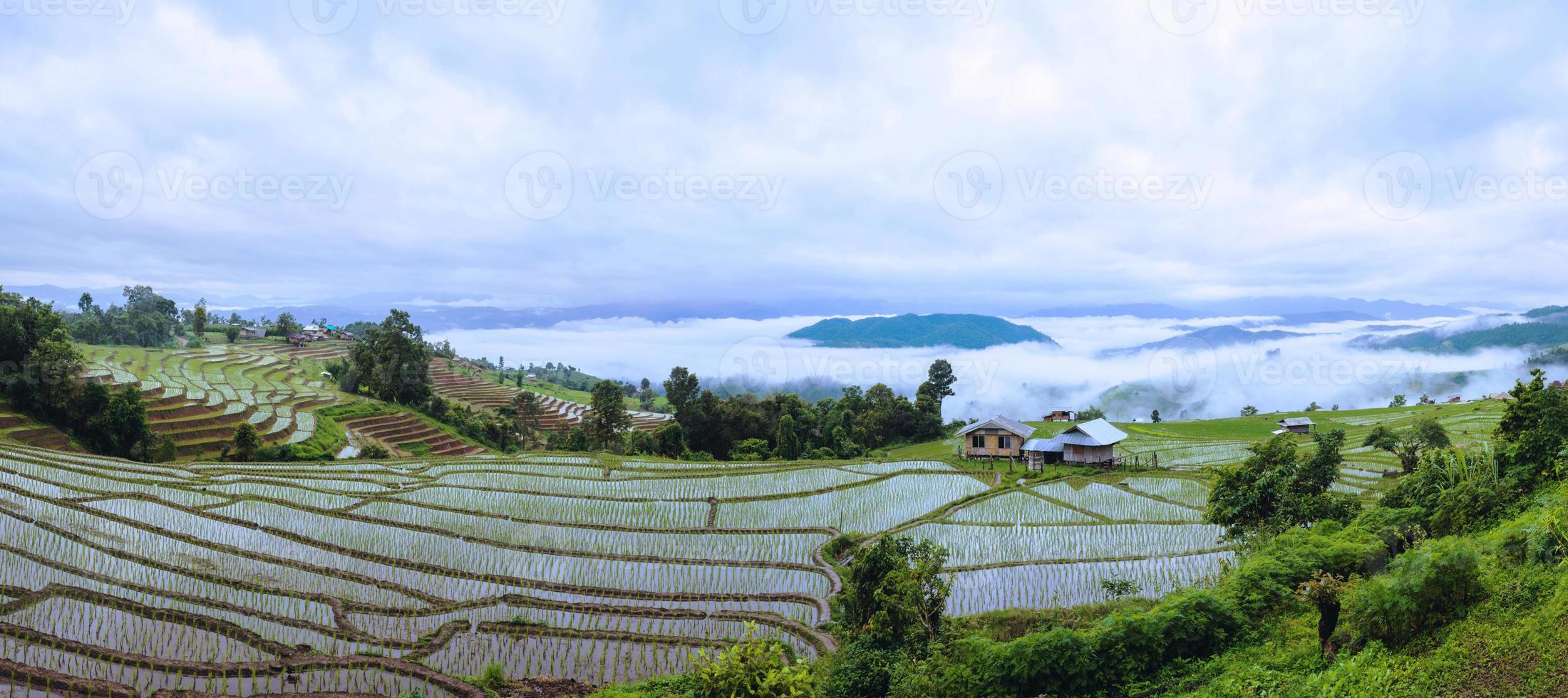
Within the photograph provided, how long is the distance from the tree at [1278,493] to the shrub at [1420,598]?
313 inches

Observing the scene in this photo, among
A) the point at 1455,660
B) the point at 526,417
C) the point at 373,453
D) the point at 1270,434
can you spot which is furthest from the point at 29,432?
the point at 1270,434

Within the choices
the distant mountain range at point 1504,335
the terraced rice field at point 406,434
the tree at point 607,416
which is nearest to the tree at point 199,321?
the terraced rice field at point 406,434

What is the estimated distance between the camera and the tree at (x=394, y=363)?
2467 inches

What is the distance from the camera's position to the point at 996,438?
39969mm

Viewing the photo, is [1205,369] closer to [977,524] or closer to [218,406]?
[977,524]

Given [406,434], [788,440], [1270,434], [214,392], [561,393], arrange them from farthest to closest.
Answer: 1. [561,393]
2. [406,434]
3. [214,392]
4. [788,440]
5. [1270,434]

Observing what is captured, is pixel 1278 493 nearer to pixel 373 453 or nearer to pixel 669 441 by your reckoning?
pixel 669 441

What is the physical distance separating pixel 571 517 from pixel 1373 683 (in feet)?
68.2

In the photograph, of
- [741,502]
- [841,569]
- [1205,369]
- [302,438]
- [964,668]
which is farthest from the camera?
[1205,369]

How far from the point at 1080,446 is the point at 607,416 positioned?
108 feet

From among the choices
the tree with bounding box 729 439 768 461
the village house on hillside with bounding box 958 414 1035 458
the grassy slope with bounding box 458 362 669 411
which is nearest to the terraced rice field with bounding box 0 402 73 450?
the tree with bounding box 729 439 768 461

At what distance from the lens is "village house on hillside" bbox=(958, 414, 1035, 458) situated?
39.5 m

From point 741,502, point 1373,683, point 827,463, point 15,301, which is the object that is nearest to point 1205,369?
point 827,463

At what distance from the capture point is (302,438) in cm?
4441
